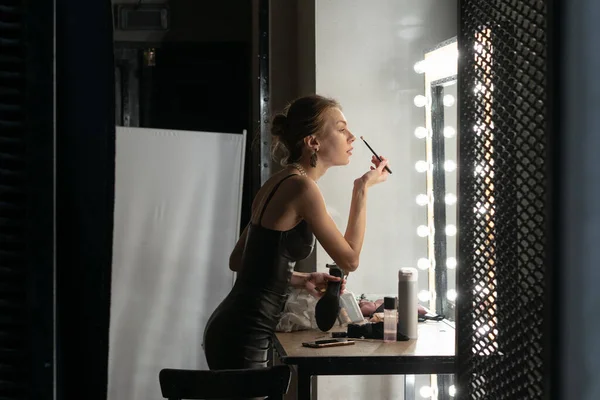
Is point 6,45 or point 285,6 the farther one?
point 285,6

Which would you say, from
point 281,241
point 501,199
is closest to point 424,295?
point 281,241

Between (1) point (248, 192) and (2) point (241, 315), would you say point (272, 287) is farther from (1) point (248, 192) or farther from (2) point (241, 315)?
(1) point (248, 192)

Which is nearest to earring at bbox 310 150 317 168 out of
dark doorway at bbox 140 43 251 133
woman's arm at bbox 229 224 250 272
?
woman's arm at bbox 229 224 250 272

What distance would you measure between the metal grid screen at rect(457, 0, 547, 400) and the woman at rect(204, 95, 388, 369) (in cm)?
100

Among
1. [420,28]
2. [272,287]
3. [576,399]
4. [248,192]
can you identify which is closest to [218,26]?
[248,192]

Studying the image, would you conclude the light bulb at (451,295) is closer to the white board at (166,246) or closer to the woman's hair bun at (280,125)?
the woman's hair bun at (280,125)

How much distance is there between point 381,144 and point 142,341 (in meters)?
1.24

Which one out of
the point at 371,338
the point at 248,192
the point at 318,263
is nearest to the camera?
the point at 371,338

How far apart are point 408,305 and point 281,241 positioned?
42cm

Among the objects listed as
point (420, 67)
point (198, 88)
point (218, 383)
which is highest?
point (198, 88)

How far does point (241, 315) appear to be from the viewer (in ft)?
6.57

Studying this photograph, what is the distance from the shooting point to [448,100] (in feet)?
8.96

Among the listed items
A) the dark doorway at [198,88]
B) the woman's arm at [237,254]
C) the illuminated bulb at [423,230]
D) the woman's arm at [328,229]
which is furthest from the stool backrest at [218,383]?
the dark doorway at [198,88]

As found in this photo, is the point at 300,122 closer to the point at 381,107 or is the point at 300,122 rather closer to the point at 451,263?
the point at 381,107
